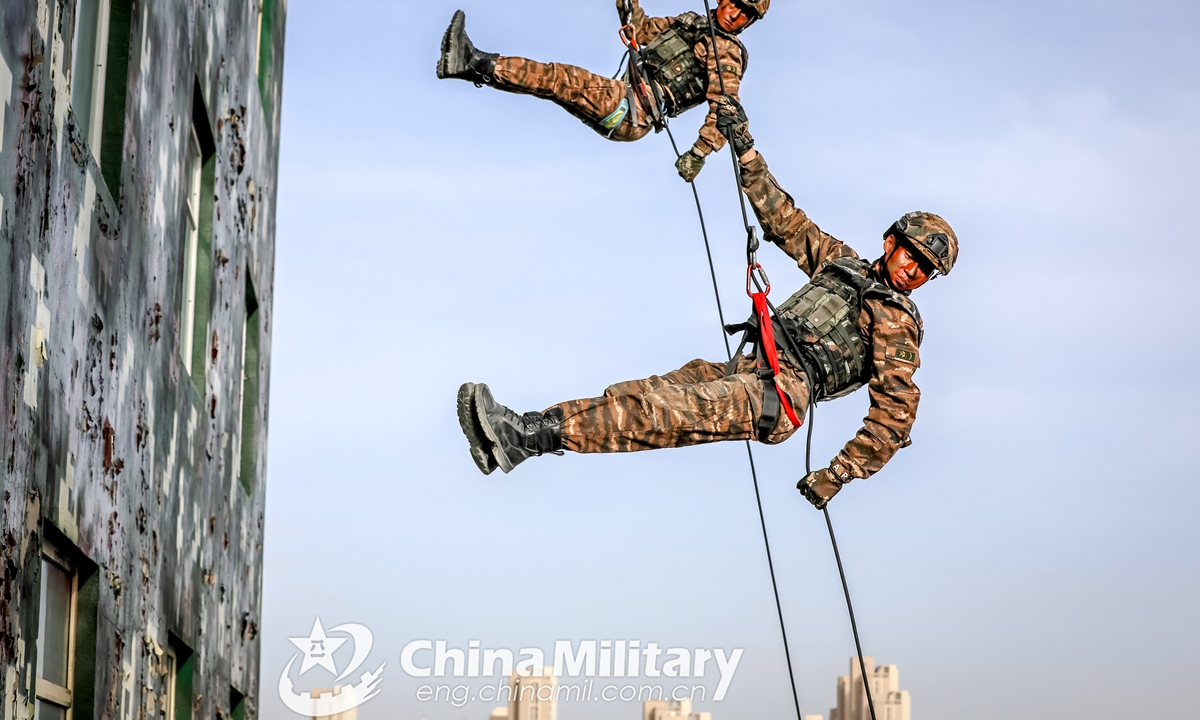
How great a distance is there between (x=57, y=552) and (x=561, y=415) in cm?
→ 231

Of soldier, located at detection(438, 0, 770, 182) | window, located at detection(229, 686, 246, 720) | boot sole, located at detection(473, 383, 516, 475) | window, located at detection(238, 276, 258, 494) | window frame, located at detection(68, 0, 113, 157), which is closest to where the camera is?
window frame, located at detection(68, 0, 113, 157)

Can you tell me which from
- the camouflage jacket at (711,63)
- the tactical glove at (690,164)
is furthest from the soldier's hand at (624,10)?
the tactical glove at (690,164)

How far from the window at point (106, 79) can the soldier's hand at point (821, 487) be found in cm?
371

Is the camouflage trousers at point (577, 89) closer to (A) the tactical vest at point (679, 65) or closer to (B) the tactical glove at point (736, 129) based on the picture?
(A) the tactical vest at point (679, 65)

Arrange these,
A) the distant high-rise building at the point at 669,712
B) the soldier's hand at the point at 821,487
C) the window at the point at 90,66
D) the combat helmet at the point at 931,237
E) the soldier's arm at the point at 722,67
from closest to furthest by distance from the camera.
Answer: the window at the point at 90,66 → the soldier's hand at the point at 821,487 → the combat helmet at the point at 931,237 → the soldier's arm at the point at 722,67 → the distant high-rise building at the point at 669,712

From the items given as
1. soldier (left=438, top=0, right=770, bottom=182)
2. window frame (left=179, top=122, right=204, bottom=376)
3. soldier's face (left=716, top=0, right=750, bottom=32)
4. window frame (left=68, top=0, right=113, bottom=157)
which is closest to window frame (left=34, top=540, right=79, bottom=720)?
window frame (left=68, top=0, right=113, bottom=157)

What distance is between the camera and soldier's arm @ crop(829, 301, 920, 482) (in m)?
7.71

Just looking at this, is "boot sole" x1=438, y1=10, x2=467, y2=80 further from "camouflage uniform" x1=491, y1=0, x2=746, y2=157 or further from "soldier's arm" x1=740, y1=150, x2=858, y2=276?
"soldier's arm" x1=740, y1=150, x2=858, y2=276

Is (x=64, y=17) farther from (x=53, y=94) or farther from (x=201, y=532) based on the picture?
(x=201, y=532)

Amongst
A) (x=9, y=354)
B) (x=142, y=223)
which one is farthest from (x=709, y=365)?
(x=9, y=354)

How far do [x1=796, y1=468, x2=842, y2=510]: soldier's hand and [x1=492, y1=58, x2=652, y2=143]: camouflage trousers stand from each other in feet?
12.4

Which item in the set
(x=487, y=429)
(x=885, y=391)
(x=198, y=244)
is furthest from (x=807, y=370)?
(x=198, y=244)

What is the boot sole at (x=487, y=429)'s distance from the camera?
6.50 meters

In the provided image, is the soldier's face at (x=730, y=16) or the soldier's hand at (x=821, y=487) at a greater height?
the soldier's face at (x=730, y=16)
